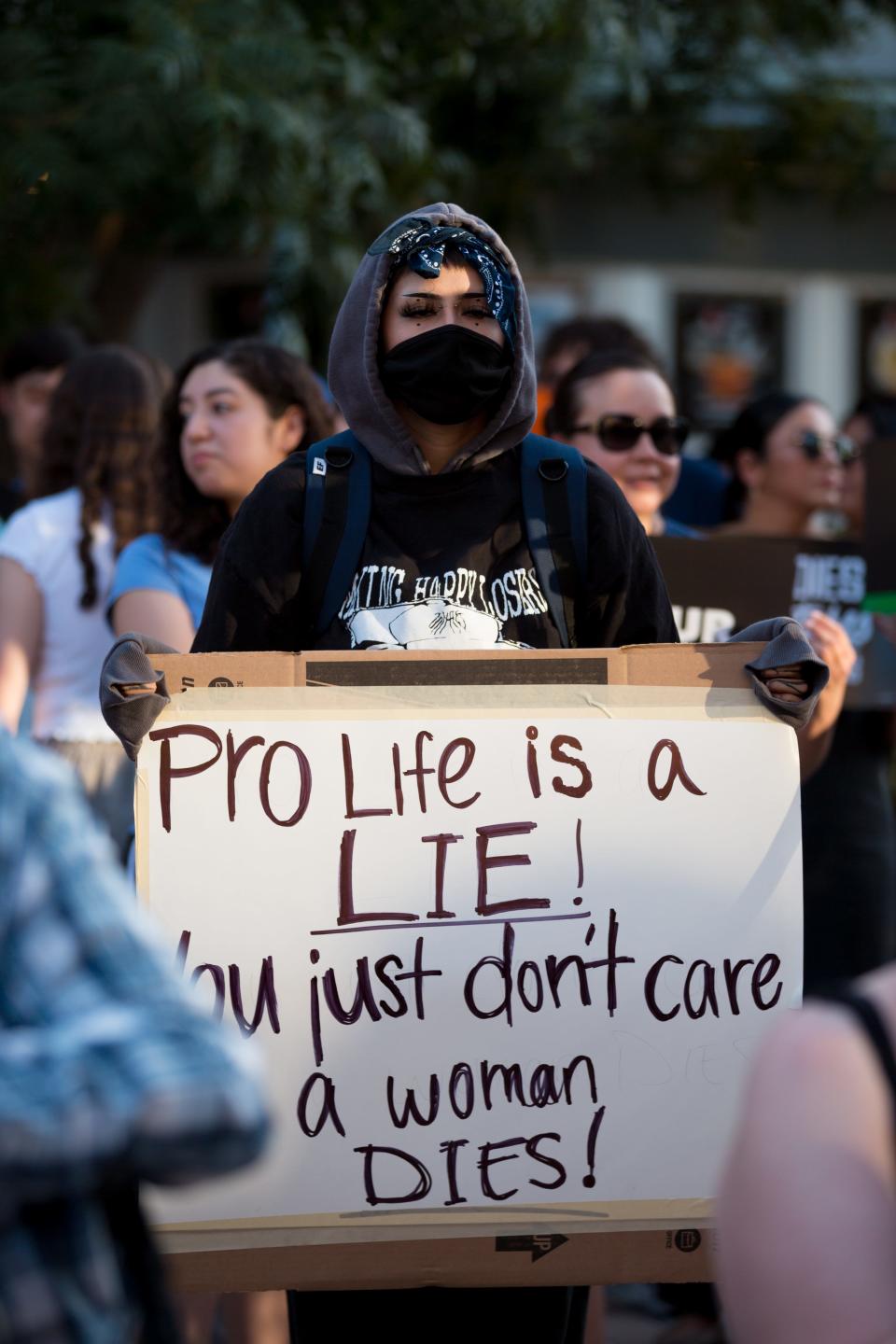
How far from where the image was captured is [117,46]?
605cm

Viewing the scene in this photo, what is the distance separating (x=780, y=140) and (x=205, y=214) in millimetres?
4145

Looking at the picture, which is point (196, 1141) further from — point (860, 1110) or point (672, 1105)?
point (672, 1105)

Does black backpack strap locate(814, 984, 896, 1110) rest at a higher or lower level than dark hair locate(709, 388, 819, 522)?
lower

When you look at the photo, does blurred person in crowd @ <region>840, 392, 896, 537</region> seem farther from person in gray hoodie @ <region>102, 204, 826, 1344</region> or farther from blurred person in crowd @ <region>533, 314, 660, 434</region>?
person in gray hoodie @ <region>102, 204, 826, 1344</region>

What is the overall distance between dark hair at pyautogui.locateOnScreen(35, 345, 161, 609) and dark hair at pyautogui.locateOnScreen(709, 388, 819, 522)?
1543 millimetres

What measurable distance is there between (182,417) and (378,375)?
1.32 metres

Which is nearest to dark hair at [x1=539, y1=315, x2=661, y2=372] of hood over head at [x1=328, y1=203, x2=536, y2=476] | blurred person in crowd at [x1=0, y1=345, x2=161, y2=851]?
blurred person in crowd at [x1=0, y1=345, x2=161, y2=851]

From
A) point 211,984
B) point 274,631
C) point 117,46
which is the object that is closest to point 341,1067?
point 211,984

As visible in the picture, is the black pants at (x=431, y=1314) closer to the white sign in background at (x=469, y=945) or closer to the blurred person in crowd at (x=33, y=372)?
the white sign in background at (x=469, y=945)

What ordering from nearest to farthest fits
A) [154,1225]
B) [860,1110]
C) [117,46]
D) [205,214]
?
[860,1110] → [154,1225] → [117,46] → [205,214]

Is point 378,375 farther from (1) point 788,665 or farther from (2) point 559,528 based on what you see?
(1) point 788,665

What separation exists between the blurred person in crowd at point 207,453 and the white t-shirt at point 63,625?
0.81 feet

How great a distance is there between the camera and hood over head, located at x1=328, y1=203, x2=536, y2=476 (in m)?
2.65

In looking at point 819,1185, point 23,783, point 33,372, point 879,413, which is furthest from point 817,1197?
point 879,413
